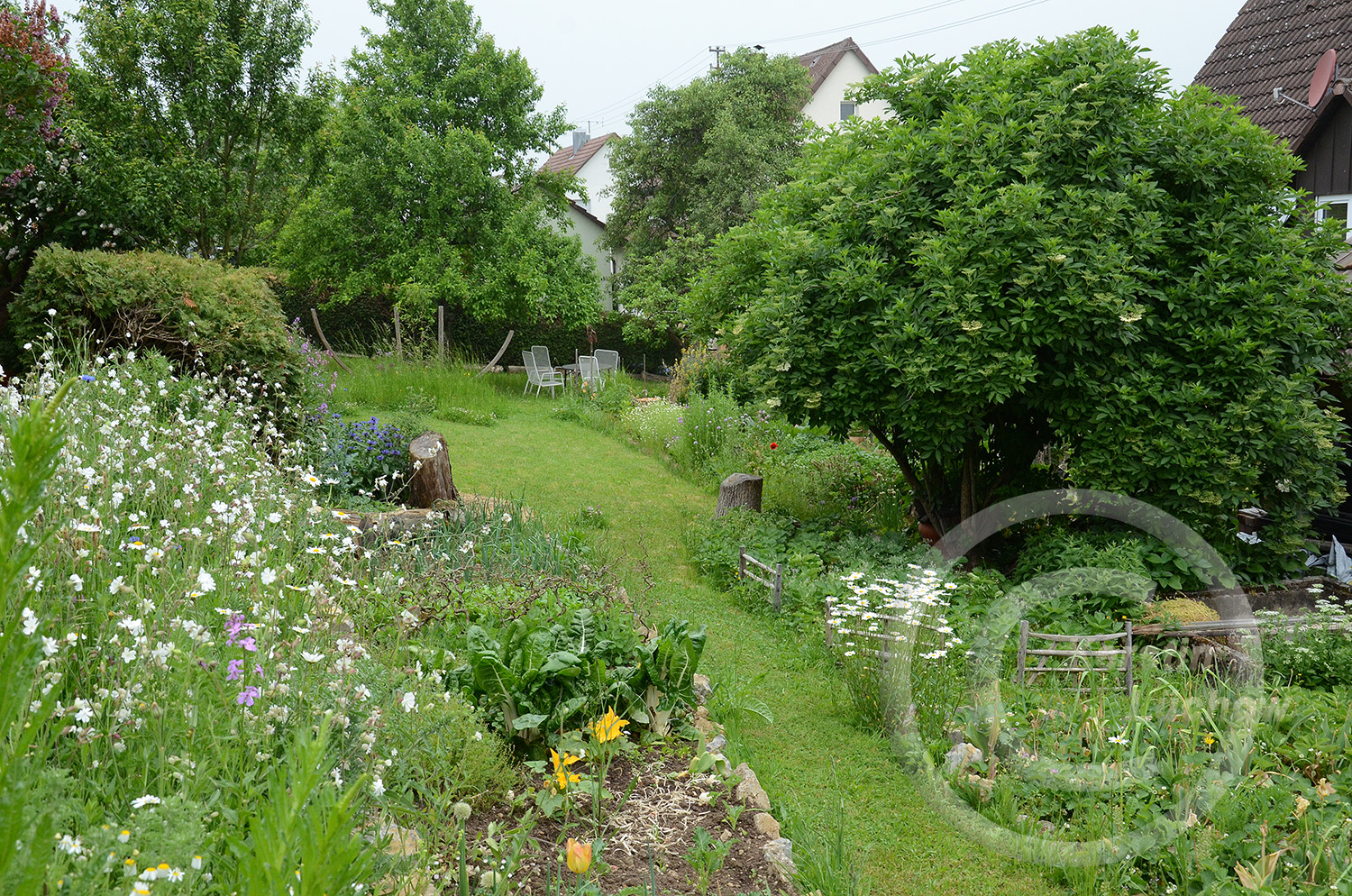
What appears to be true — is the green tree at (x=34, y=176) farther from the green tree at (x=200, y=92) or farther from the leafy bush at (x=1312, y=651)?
the leafy bush at (x=1312, y=651)

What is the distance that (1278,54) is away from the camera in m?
11.3

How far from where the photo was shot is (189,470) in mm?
4043

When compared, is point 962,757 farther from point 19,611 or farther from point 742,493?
point 742,493

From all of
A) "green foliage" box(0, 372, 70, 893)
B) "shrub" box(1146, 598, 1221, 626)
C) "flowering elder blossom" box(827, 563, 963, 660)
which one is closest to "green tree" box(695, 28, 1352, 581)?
"shrub" box(1146, 598, 1221, 626)

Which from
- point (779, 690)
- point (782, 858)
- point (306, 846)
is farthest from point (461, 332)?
point (306, 846)

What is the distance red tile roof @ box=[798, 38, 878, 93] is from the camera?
27.9 m

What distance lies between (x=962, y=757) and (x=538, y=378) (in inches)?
569

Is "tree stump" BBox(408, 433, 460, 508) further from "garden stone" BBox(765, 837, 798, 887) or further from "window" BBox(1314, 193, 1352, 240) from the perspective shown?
"window" BBox(1314, 193, 1352, 240)

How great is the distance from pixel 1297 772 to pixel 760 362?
4342 mm

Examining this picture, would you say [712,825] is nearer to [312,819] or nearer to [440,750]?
[440,750]

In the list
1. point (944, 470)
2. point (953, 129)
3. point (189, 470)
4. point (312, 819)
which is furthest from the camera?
point (944, 470)

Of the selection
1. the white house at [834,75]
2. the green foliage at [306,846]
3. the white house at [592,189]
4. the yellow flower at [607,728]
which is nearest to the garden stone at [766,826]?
the yellow flower at [607,728]

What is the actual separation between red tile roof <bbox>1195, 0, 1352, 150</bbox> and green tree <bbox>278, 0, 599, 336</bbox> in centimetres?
1192

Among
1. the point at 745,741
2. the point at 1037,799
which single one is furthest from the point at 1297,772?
the point at 745,741
